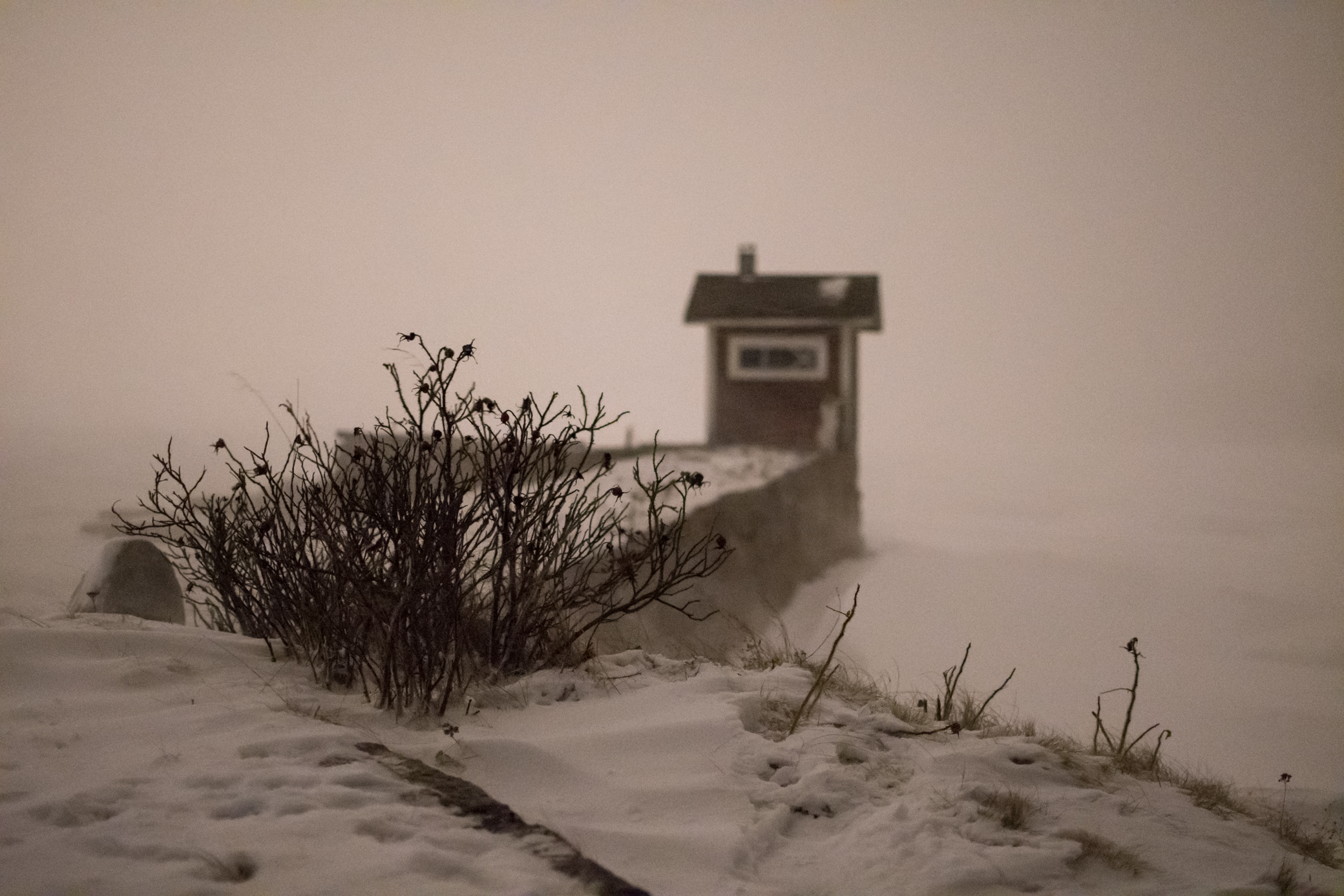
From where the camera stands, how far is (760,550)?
912cm

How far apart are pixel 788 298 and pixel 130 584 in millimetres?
13675

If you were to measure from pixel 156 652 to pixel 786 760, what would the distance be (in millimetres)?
2492

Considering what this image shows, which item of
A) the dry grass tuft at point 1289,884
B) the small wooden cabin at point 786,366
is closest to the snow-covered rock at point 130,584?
the dry grass tuft at point 1289,884

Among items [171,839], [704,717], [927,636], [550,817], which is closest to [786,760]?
[704,717]

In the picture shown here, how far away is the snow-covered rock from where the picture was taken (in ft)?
16.1

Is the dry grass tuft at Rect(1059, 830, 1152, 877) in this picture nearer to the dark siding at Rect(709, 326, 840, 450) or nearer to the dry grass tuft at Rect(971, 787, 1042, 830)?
the dry grass tuft at Rect(971, 787, 1042, 830)

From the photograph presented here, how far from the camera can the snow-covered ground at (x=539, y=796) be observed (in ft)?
7.80

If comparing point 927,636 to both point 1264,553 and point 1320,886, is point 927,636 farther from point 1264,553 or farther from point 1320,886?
point 1264,553

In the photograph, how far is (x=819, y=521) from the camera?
42.1ft

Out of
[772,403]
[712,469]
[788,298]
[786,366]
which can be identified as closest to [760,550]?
[712,469]

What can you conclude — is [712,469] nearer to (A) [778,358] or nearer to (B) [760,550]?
(B) [760,550]

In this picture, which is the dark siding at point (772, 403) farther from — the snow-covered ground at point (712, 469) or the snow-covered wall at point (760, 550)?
the snow-covered wall at point (760, 550)

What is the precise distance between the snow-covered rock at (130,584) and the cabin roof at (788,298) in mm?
12561

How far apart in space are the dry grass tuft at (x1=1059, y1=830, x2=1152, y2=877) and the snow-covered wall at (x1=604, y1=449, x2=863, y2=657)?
157 cm
